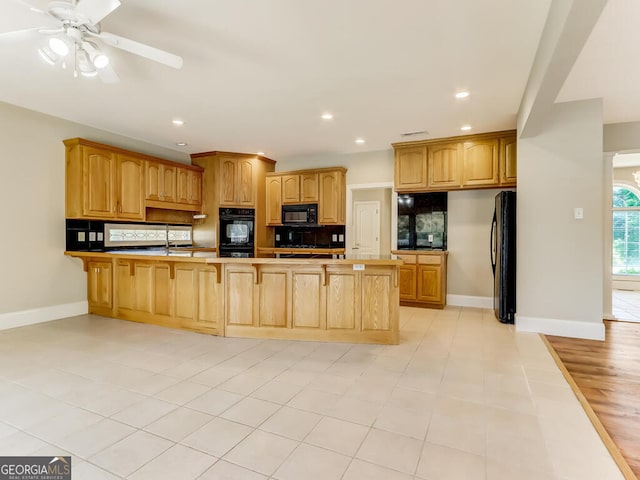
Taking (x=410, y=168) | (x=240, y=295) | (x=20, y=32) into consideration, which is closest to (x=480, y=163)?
(x=410, y=168)

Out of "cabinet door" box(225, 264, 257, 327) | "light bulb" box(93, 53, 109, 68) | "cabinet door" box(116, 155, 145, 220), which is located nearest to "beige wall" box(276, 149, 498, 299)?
"cabinet door" box(225, 264, 257, 327)

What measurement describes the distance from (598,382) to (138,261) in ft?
16.0

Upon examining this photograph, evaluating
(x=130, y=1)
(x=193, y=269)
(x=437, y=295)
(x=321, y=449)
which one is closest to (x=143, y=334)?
(x=193, y=269)

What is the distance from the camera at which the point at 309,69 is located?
2.95 m

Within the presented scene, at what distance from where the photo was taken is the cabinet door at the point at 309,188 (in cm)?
591

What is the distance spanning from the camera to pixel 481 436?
183 centimetres

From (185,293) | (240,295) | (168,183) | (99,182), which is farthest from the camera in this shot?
(168,183)

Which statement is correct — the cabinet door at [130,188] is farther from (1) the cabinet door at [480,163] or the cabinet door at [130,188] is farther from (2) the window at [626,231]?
(2) the window at [626,231]

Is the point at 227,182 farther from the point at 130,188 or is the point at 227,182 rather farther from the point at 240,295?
the point at 240,295

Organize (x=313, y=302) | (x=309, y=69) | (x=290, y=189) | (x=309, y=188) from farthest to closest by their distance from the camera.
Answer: (x=290, y=189), (x=309, y=188), (x=313, y=302), (x=309, y=69)

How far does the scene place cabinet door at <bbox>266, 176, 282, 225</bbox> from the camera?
20.4 feet

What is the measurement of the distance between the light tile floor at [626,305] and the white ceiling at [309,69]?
2733mm

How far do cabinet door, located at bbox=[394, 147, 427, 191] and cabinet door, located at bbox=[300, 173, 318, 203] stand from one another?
147cm

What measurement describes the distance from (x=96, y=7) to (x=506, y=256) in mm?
4542
